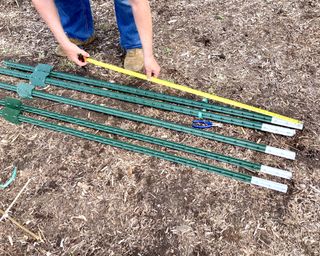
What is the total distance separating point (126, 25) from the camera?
10.5 ft

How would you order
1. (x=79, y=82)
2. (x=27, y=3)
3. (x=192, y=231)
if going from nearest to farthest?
1. (x=192, y=231)
2. (x=79, y=82)
3. (x=27, y=3)

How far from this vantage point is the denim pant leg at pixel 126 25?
3030 millimetres

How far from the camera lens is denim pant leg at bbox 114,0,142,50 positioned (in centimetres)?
303

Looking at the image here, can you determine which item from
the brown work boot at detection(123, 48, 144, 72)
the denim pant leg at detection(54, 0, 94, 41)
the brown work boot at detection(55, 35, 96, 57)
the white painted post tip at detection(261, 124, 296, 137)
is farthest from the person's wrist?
the brown work boot at detection(55, 35, 96, 57)

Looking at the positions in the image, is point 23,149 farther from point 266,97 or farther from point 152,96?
point 266,97

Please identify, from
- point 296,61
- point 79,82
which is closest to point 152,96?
point 79,82

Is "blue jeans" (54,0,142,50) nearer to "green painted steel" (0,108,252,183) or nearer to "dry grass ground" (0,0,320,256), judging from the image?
"dry grass ground" (0,0,320,256)

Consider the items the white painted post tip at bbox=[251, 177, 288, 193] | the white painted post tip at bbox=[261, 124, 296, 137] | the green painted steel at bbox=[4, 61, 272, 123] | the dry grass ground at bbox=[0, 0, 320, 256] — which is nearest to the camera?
the dry grass ground at bbox=[0, 0, 320, 256]

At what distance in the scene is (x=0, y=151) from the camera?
2.94 m

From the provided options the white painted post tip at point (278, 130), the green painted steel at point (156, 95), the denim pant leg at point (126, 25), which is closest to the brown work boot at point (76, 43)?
the green painted steel at point (156, 95)

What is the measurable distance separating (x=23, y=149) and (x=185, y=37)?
1.87 meters

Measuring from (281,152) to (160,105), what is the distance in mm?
1016

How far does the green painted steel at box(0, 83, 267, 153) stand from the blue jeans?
2.30 feet

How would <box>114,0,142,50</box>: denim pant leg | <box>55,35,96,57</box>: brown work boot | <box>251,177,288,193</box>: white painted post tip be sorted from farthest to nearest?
<box>55,35,96,57</box>: brown work boot, <box>114,0,142,50</box>: denim pant leg, <box>251,177,288,193</box>: white painted post tip
